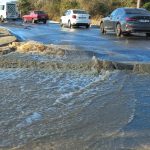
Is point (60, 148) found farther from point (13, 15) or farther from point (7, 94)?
point (13, 15)

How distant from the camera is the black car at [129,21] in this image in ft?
79.4

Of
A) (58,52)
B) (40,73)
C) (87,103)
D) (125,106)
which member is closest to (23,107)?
(87,103)

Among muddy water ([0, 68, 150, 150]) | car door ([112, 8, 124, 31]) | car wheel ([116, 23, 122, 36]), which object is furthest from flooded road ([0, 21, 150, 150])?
car door ([112, 8, 124, 31])

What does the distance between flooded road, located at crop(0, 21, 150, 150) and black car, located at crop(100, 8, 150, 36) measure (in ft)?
34.7

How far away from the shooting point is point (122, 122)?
7.39 meters

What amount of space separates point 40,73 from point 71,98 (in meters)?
2.87

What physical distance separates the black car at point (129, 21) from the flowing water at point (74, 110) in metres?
12.6

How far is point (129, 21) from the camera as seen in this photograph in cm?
2427

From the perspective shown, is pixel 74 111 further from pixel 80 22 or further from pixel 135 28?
pixel 80 22

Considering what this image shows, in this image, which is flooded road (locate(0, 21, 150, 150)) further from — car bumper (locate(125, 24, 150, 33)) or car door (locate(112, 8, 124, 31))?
car door (locate(112, 8, 124, 31))

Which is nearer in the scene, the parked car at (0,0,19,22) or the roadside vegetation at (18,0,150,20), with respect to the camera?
the roadside vegetation at (18,0,150,20)

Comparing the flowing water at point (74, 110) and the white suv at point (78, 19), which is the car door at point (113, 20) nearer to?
the white suv at point (78, 19)

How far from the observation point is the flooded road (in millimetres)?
6500

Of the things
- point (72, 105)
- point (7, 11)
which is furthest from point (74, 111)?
point (7, 11)
